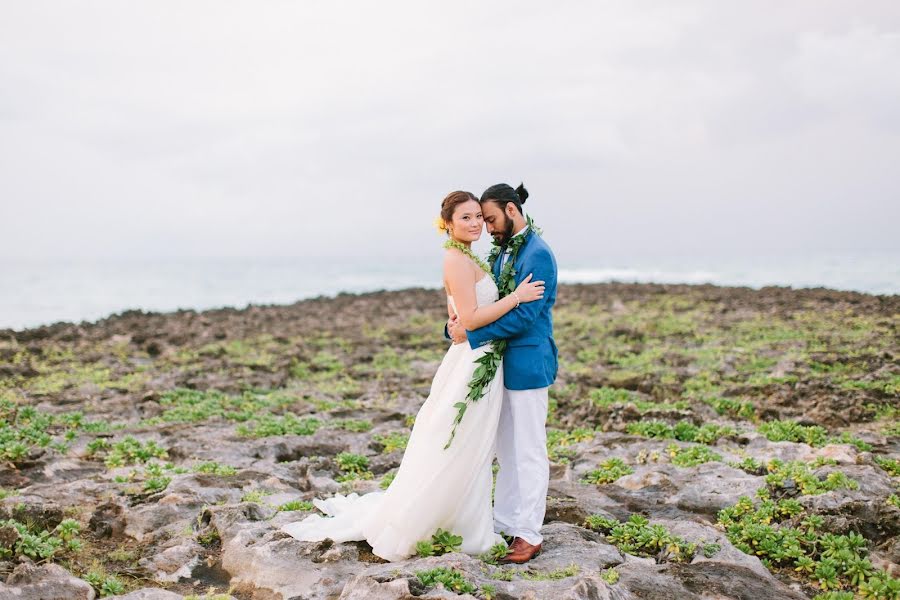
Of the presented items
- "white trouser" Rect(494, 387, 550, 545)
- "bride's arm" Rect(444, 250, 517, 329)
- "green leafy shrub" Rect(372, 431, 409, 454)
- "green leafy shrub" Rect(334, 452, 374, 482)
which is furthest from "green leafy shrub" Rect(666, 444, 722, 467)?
"bride's arm" Rect(444, 250, 517, 329)

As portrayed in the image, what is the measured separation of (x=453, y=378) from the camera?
5.70 meters

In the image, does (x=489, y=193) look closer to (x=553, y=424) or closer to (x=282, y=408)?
(x=553, y=424)

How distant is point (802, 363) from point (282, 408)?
1071 centimetres

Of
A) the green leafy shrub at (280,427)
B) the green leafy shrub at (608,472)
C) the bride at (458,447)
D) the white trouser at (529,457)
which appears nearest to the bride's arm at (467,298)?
the bride at (458,447)

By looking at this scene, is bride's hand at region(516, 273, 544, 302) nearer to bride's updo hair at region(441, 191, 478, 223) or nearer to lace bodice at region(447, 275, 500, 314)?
lace bodice at region(447, 275, 500, 314)

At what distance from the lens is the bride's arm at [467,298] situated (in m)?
5.38

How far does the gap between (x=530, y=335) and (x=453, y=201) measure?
1.29m

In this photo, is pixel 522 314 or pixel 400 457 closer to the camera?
pixel 522 314

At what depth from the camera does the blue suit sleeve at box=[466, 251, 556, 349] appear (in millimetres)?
5395

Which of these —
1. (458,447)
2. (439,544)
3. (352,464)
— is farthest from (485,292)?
A: (352,464)

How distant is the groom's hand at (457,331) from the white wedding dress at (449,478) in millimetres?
74

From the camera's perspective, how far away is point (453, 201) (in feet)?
18.1

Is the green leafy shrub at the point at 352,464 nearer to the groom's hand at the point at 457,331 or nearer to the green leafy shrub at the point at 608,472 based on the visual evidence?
the green leafy shrub at the point at 608,472

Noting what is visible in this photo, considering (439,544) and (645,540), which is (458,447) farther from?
(645,540)
